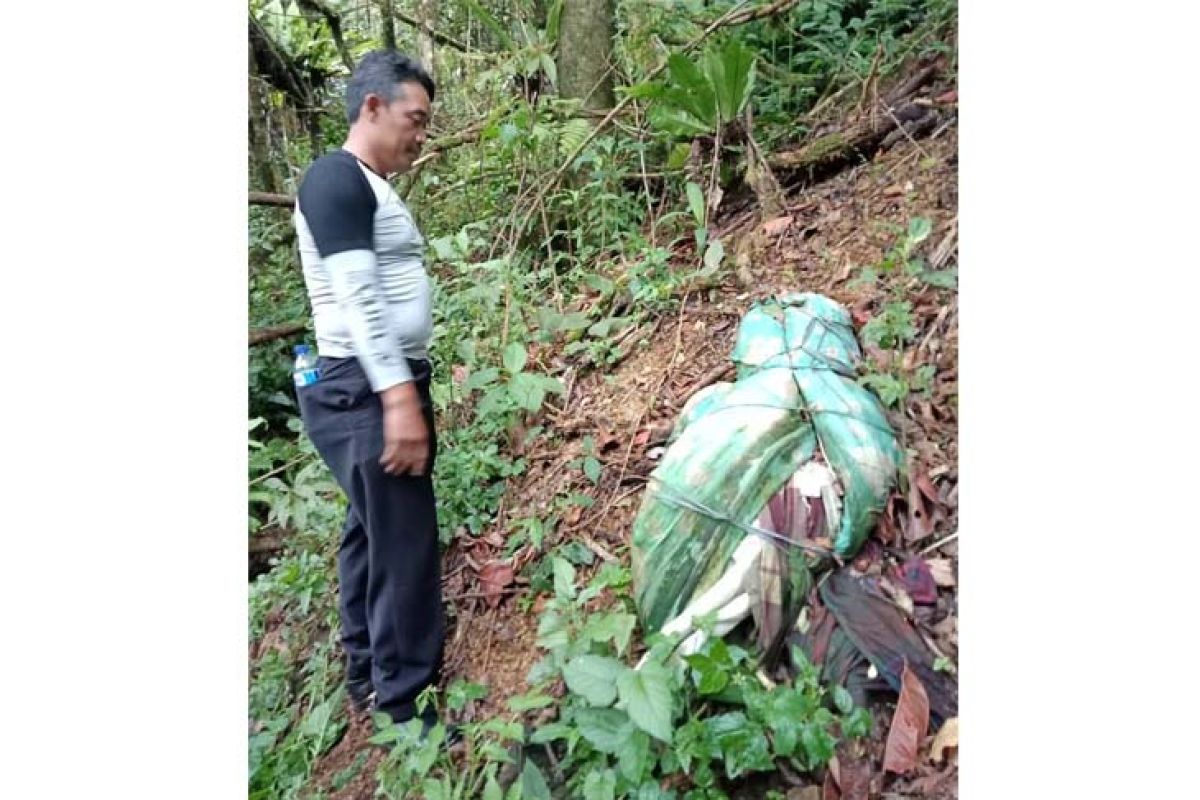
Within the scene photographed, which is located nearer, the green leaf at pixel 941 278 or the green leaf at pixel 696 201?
the green leaf at pixel 941 278

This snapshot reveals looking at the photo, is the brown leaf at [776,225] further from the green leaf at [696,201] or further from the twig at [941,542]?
the twig at [941,542]

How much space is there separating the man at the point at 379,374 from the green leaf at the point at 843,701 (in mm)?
741

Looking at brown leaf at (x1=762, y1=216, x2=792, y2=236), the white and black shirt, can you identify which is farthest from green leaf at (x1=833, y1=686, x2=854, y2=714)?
brown leaf at (x1=762, y1=216, x2=792, y2=236)

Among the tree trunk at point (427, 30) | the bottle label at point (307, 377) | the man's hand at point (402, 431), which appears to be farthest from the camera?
the tree trunk at point (427, 30)

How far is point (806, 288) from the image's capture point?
167 cm

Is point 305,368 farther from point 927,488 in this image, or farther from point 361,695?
point 927,488

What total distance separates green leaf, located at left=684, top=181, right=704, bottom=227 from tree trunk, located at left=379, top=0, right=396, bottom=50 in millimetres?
724

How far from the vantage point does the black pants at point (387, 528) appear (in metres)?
1.51

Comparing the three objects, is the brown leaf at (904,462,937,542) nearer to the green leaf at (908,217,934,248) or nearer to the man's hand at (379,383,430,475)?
the green leaf at (908,217,934,248)

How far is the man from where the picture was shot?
4.67 ft

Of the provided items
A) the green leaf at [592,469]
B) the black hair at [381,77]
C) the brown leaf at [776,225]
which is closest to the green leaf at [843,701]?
the green leaf at [592,469]

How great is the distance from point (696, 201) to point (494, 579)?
97 cm

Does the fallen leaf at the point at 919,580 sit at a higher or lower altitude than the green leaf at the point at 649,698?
higher

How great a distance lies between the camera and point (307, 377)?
5.12 ft
